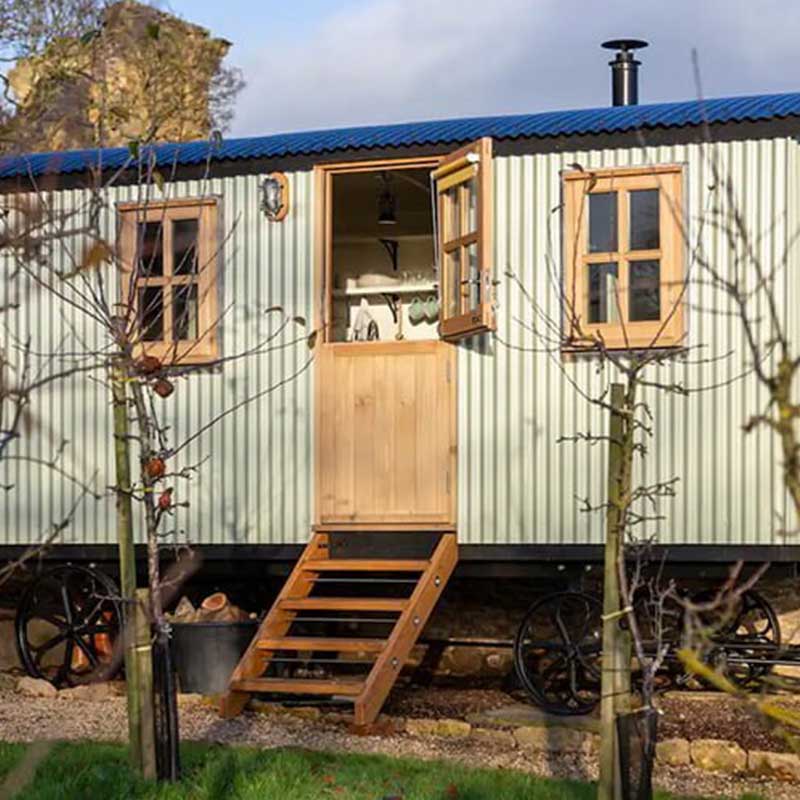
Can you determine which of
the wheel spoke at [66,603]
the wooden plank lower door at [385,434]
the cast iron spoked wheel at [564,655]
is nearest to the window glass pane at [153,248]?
the wooden plank lower door at [385,434]

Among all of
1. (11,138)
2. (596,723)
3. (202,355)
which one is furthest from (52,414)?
(11,138)

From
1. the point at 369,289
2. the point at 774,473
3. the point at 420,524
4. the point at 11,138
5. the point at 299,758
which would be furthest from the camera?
the point at 369,289

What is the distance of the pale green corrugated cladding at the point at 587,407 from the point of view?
32.0 ft

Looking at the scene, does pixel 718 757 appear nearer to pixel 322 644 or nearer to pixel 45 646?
pixel 322 644

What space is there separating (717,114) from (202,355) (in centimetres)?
342

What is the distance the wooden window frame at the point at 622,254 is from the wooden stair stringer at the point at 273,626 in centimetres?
199

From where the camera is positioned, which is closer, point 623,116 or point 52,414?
point 623,116

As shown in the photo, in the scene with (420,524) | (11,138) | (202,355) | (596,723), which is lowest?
(596,723)

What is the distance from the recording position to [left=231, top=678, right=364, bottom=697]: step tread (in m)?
9.49

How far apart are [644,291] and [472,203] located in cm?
111

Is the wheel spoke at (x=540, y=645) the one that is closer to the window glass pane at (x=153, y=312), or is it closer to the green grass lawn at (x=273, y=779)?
the green grass lawn at (x=273, y=779)

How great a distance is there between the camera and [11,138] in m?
6.25

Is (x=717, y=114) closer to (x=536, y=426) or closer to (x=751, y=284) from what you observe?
(x=751, y=284)

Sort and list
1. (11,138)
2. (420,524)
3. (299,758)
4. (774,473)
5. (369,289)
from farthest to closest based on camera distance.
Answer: (369,289) → (420,524) → (774,473) → (299,758) → (11,138)
